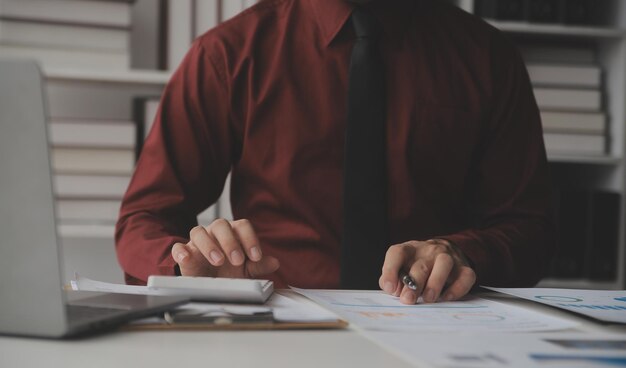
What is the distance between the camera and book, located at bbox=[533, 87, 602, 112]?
2086mm

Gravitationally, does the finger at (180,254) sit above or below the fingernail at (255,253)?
below

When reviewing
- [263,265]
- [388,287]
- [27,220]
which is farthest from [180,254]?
[27,220]

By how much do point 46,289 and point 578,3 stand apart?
6.35 ft

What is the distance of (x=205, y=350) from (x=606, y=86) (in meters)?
1.91

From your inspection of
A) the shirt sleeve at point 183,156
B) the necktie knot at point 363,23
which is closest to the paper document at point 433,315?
the shirt sleeve at point 183,156

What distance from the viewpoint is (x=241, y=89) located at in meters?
1.38

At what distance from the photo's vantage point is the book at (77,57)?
184 cm

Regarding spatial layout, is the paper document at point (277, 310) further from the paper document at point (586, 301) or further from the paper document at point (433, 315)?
the paper document at point (586, 301)

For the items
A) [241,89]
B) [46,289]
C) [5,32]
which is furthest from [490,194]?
[5,32]

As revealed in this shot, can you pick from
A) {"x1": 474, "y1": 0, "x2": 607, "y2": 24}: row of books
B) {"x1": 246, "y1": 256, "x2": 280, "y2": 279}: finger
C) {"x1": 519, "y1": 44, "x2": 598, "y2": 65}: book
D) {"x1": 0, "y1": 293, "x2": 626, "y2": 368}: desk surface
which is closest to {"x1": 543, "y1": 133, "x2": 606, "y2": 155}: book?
{"x1": 519, "y1": 44, "x2": 598, "y2": 65}: book

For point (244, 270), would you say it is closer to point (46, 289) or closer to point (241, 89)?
point (46, 289)

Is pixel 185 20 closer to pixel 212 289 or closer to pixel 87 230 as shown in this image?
pixel 87 230

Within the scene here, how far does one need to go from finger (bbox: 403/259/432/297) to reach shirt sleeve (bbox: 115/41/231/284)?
499 mm

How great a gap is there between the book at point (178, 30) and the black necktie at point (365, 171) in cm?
69
